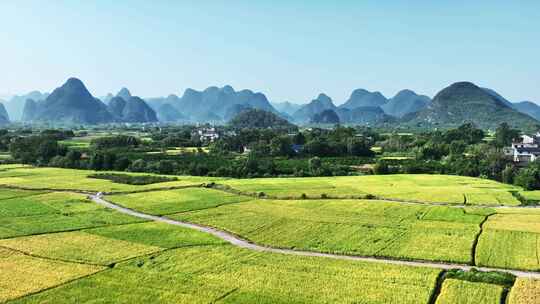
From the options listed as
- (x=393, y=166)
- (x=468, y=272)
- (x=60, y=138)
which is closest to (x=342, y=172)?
(x=393, y=166)

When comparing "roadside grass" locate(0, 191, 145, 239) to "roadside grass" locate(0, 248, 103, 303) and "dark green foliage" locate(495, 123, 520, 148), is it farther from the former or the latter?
"dark green foliage" locate(495, 123, 520, 148)

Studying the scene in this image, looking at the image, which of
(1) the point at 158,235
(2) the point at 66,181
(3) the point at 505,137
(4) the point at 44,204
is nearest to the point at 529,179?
(1) the point at 158,235

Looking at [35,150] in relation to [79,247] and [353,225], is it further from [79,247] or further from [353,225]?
[353,225]

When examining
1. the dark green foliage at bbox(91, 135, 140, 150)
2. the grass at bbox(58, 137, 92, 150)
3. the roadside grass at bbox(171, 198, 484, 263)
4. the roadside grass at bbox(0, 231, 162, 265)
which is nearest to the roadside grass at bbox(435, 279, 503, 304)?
the roadside grass at bbox(171, 198, 484, 263)

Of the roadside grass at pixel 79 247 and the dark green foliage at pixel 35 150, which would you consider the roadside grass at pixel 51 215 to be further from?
the dark green foliage at pixel 35 150

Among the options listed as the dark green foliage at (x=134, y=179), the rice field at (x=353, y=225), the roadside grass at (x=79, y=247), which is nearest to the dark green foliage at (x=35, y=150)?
the dark green foliage at (x=134, y=179)
